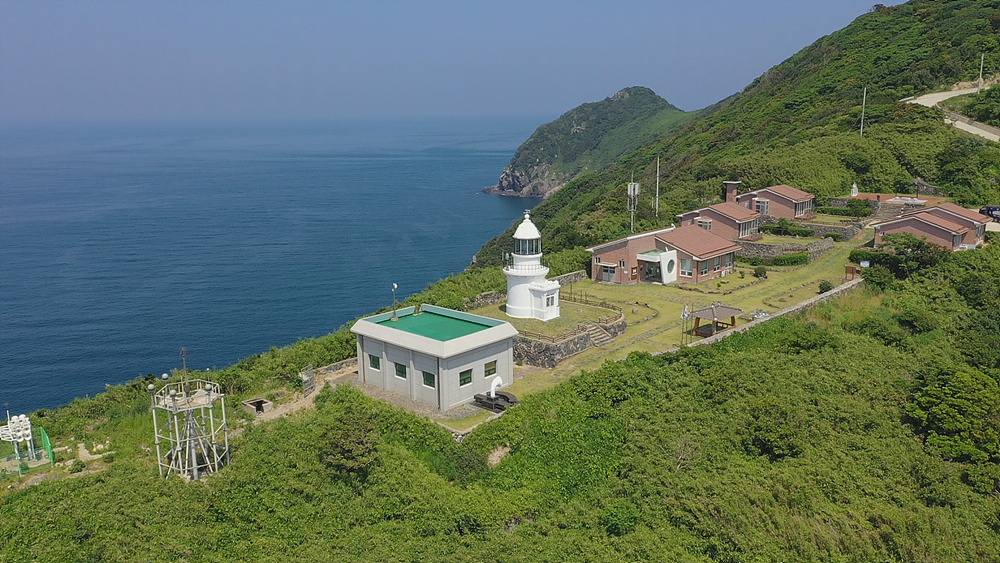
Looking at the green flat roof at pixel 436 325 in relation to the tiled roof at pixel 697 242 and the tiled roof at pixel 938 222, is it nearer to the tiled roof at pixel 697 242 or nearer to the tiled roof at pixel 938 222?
the tiled roof at pixel 697 242

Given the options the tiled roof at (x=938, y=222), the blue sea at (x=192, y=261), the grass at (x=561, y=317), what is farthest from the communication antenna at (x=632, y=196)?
the blue sea at (x=192, y=261)

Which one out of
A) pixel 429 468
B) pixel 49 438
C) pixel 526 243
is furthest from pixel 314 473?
pixel 526 243

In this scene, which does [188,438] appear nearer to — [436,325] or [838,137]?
[436,325]

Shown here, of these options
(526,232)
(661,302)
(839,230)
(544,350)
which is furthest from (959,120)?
(544,350)

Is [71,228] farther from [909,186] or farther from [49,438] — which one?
[909,186]

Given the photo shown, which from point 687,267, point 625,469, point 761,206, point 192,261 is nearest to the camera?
point 625,469

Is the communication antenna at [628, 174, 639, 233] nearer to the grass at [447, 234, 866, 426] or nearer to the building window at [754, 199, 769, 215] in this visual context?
the building window at [754, 199, 769, 215]
